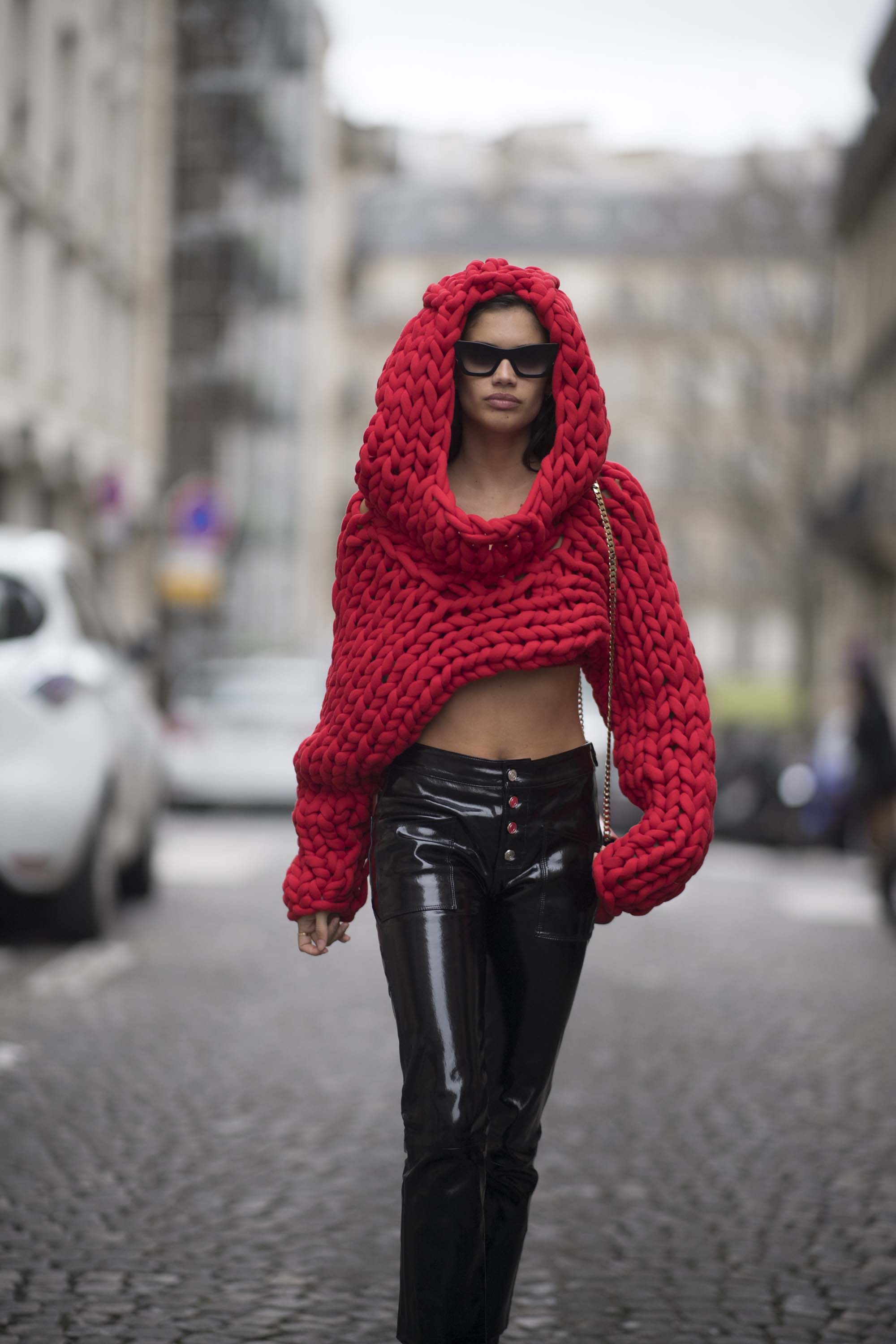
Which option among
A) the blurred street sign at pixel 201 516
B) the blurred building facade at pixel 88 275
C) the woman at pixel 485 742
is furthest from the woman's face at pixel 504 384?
the blurred street sign at pixel 201 516

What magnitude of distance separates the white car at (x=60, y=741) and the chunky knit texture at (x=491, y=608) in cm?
535

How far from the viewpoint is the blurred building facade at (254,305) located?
126 ft

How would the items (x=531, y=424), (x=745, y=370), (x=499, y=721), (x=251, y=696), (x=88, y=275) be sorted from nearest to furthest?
1. (x=499, y=721)
2. (x=531, y=424)
3. (x=251, y=696)
4. (x=88, y=275)
5. (x=745, y=370)

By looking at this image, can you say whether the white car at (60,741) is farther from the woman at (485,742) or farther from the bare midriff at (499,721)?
the bare midriff at (499,721)

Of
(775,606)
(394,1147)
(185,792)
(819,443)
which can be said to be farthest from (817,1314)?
(775,606)

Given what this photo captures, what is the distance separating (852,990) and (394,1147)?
3.86 m

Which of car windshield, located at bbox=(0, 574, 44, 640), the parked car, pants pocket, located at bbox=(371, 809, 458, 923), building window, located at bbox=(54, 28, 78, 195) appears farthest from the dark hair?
building window, located at bbox=(54, 28, 78, 195)

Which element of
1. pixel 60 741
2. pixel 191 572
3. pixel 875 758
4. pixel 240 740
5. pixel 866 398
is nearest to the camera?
pixel 60 741

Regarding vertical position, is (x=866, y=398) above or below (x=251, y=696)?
above

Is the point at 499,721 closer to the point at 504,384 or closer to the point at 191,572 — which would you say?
the point at 504,384

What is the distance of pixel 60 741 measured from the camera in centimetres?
895

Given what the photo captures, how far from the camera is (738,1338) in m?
4.07

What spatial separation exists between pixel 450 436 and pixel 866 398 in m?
38.6

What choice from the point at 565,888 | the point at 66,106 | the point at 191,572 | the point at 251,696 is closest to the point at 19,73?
the point at 66,106
